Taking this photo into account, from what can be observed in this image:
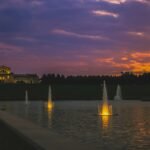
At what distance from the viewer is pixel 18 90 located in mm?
100375

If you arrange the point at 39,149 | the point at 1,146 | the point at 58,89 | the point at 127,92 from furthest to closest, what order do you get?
the point at 58,89 < the point at 127,92 < the point at 1,146 < the point at 39,149

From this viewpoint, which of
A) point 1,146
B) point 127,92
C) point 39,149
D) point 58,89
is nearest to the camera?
point 39,149

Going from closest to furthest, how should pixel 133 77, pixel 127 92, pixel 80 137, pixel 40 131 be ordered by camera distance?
pixel 80 137 → pixel 40 131 → pixel 127 92 → pixel 133 77

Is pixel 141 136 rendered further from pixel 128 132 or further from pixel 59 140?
pixel 59 140

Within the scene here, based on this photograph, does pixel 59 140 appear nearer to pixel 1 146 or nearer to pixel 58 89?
pixel 1 146

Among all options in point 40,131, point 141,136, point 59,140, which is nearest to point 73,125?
point 40,131

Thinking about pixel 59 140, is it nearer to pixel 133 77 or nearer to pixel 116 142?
pixel 116 142

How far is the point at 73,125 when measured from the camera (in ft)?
76.3

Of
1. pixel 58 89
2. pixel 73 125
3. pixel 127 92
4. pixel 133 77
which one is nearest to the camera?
pixel 73 125

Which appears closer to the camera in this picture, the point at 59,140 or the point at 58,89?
the point at 59,140

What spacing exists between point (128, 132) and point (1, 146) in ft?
20.5

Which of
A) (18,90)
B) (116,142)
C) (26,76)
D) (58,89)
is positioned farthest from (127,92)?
(26,76)

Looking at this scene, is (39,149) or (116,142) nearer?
(39,149)

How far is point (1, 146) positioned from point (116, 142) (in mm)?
3730
